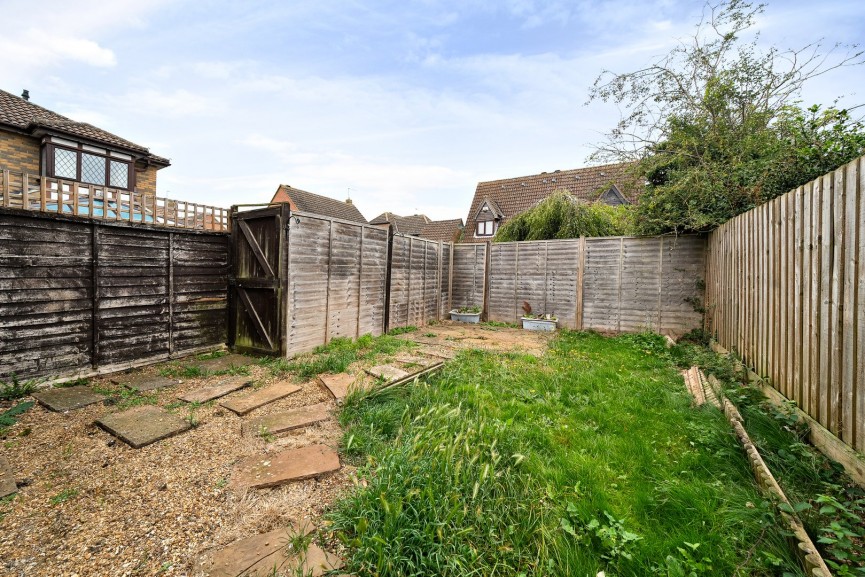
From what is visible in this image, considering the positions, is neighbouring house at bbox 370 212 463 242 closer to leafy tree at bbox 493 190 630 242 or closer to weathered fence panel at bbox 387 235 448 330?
leafy tree at bbox 493 190 630 242

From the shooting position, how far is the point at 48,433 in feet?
9.73

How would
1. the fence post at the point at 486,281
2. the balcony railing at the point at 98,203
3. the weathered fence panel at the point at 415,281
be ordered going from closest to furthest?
the balcony railing at the point at 98,203 < the weathered fence panel at the point at 415,281 < the fence post at the point at 486,281

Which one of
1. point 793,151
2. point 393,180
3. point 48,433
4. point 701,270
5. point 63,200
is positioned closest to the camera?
point 48,433

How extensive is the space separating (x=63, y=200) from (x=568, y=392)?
21.9ft

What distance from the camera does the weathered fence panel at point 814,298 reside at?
209 centimetres

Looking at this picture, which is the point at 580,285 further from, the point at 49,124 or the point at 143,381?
the point at 49,124

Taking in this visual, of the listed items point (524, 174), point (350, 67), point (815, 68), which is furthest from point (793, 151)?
point (524, 174)

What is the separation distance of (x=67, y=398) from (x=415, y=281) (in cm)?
619

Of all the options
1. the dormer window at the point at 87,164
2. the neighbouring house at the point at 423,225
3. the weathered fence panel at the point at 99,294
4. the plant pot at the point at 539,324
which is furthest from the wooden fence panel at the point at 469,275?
the neighbouring house at the point at 423,225

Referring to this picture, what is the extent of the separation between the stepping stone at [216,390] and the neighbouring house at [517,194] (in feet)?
46.4

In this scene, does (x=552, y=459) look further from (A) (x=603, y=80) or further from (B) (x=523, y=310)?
(A) (x=603, y=80)

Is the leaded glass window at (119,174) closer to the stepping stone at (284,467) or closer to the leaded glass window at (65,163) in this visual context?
the leaded glass window at (65,163)

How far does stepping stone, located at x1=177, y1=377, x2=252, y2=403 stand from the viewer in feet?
12.5

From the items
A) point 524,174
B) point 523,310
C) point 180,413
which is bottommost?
point 180,413
